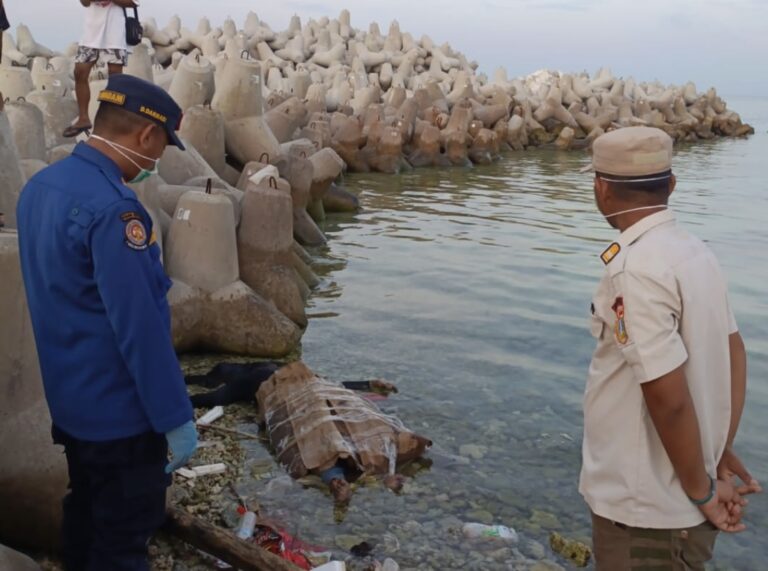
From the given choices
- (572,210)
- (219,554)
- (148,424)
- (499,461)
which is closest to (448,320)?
(499,461)

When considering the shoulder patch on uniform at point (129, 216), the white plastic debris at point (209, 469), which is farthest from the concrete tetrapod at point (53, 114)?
the shoulder patch on uniform at point (129, 216)

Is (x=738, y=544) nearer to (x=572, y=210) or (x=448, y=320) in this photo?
(x=448, y=320)

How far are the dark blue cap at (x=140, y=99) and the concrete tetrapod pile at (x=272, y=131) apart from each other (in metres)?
1.98

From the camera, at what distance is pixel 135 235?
2.76 m

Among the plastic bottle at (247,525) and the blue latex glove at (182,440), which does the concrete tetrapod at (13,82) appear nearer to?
the plastic bottle at (247,525)

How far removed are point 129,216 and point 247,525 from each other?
2273 millimetres

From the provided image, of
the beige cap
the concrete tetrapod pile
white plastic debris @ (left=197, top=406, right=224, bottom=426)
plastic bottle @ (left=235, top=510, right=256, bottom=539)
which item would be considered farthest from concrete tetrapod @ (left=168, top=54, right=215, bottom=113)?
the beige cap

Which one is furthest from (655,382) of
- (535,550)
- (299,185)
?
(299,185)

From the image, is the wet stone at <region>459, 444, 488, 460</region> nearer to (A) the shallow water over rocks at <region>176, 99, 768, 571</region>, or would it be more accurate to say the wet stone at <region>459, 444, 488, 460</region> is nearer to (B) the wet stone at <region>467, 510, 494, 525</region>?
(A) the shallow water over rocks at <region>176, 99, 768, 571</region>

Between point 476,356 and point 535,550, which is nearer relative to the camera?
point 535,550

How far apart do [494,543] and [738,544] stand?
1.41 meters

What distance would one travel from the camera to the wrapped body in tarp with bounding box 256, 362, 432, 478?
5.22m

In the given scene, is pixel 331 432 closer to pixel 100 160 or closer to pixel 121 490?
pixel 121 490

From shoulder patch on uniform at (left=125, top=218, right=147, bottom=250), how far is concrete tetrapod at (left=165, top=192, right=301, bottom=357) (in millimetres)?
4350
